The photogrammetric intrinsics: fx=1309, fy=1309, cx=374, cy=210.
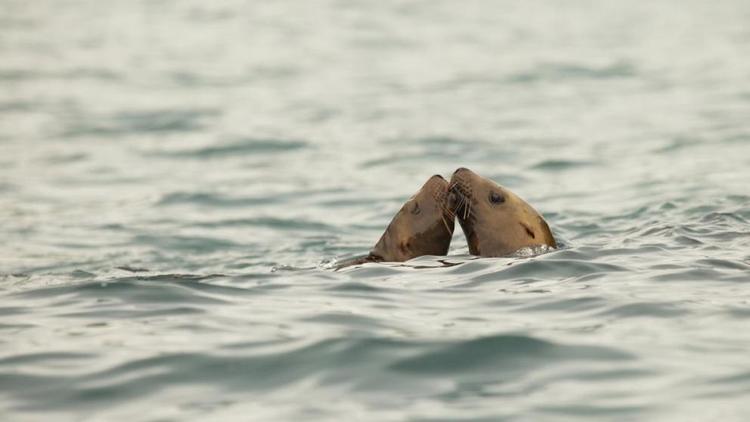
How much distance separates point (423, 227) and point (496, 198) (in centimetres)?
56

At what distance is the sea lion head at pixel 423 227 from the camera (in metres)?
9.29

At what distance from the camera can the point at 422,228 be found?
367 inches

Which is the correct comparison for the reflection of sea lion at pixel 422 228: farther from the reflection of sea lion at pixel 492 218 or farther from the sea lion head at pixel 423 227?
the reflection of sea lion at pixel 492 218

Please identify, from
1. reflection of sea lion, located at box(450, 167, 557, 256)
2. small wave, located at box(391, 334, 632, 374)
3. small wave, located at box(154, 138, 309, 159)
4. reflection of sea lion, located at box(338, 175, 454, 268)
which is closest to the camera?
small wave, located at box(391, 334, 632, 374)

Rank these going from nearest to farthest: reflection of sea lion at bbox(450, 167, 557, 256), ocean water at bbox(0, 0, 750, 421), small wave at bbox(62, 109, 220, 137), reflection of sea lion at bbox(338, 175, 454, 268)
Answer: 1. ocean water at bbox(0, 0, 750, 421)
2. reflection of sea lion at bbox(450, 167, 557, 256)
3. reflection of sea lion at bbox(338, 175, 454, 268)
4. small wave at bbox(62, 109, 220, 137)

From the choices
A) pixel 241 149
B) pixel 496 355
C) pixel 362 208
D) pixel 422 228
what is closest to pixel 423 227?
pixel 422 228

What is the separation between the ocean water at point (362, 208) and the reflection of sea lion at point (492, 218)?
27cm

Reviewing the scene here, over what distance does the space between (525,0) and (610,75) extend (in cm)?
1196

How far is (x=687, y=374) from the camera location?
593 centimetres

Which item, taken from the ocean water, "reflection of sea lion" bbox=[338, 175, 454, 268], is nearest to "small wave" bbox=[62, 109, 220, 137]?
the ocean water

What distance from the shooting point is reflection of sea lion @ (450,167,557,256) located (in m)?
9.16

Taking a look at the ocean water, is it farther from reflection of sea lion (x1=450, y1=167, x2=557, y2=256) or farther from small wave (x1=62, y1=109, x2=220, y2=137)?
reflection of sea lion (x1=450, y1=167, x2=557, y2=256)

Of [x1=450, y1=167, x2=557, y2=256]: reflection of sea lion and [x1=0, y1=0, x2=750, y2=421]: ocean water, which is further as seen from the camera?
[x1=450, y1=167, x2=557, y2=256]: reflection of sea lion

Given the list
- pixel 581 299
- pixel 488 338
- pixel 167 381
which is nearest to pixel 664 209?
pixel 581 299
